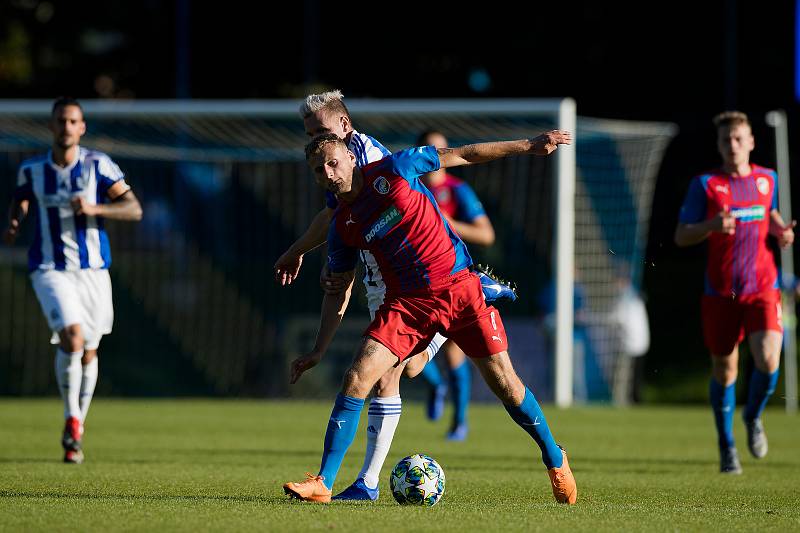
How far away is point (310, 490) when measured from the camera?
6.46 m

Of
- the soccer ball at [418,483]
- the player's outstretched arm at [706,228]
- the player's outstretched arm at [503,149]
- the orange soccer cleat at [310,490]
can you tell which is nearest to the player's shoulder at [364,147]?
the player's outstretched arm at [503,149]

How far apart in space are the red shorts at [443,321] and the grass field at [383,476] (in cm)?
76

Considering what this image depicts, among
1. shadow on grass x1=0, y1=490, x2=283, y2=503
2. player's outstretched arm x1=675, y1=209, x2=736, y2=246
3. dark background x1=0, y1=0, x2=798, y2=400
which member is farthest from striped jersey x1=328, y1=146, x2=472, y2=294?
dark background x1=0, y1=0, x2=798, y2=400

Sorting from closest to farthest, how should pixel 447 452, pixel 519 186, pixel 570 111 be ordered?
pixel 447 452, pixel 570 111, pixel 519 186

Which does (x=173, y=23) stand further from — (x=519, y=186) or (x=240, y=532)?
(x=240, y=532)

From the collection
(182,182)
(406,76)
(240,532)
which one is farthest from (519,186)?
(240,532)

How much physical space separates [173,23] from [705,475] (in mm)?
17728

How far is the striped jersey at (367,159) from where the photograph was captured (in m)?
7.09

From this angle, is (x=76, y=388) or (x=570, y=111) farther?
(x=570, y=111)

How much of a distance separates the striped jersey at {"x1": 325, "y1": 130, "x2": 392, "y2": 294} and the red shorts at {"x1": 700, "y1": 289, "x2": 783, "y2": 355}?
2661 millimetres

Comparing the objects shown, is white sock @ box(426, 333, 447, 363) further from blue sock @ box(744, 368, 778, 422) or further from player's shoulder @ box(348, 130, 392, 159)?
blue sock @ box(744, 368, 778, 422)

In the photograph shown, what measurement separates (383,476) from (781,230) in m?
2.99

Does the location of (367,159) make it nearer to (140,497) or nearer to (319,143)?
(319,143)

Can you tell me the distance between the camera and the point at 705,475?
8.79 m
